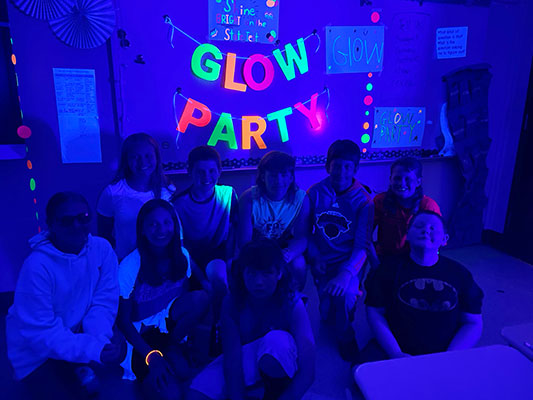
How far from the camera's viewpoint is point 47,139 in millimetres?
2385

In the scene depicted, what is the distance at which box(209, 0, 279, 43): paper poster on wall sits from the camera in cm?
254

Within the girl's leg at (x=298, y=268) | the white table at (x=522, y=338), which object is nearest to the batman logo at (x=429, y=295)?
the white table at (x=522, y=338)

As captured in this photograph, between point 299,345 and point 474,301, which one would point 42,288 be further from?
point 474,301

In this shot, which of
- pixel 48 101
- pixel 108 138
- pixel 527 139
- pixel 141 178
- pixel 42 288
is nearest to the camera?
pixel 42 288

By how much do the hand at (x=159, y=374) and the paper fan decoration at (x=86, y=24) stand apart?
197 centimetres

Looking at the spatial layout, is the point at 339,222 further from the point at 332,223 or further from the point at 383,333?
the point at 383,333

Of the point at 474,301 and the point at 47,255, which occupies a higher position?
the point at 47,255

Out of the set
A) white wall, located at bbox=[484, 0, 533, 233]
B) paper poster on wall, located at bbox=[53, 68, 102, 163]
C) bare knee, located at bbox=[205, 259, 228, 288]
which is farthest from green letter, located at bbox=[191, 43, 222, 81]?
white wall, located at bbox=[484, 0, 533, 233]

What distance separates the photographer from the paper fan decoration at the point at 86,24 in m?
2.28

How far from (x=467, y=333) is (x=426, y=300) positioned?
0.66ft

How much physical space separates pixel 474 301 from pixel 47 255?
176cm

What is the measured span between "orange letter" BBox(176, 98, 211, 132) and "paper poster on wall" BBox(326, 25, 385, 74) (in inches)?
41.9

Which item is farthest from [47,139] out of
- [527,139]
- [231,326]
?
[527,139]

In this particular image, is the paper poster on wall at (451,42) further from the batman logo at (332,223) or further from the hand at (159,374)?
the hand at (159,374)
